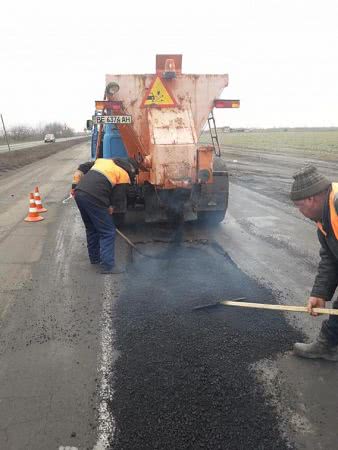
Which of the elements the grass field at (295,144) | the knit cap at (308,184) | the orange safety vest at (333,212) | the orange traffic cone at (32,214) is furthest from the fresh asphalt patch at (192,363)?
the grass field at (295,144)

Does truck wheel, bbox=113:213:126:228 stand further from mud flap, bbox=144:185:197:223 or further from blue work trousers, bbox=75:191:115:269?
blue work trousers, bbox=75:191:115:269

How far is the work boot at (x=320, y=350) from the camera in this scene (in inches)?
120

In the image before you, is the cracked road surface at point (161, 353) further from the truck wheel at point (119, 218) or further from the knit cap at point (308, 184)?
the knit cap at point (308, 184)

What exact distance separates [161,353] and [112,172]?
2.75m

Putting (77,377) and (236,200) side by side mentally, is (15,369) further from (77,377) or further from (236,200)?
(236,200)

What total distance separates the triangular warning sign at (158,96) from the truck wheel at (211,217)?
207cm

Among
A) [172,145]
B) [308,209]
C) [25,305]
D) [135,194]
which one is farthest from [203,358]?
[135,194]

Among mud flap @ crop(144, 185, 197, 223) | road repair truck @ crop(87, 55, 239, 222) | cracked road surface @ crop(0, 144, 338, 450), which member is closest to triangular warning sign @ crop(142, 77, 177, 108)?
road repair truck @ crop(87, 55, 239, 222)

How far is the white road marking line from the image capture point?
231 cm

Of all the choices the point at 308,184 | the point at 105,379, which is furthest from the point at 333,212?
the point at 105,379

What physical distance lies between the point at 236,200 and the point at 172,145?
447cm

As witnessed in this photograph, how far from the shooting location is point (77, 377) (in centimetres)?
288

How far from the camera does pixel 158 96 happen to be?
20.3ft

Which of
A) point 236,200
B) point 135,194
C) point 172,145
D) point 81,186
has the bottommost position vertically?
point 236,200
